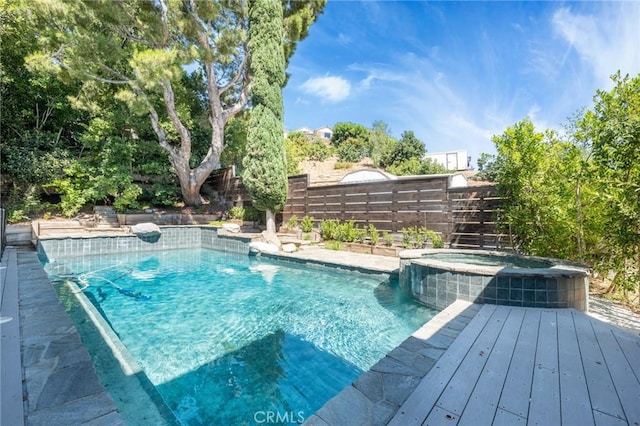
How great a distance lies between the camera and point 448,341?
95.7 inches

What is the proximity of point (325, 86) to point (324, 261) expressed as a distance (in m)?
16.9

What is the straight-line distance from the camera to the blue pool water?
2355 millimetres

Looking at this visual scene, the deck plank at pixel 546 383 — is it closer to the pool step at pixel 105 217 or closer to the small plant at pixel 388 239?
the small plant at pixel 388 239

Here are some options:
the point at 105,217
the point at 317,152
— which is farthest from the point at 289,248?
the point at 317,152

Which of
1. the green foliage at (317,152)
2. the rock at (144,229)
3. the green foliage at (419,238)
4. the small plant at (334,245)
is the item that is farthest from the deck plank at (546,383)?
the green foliage at (317,152)

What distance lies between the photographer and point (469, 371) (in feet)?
6.43

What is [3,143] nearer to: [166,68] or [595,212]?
[166,68]

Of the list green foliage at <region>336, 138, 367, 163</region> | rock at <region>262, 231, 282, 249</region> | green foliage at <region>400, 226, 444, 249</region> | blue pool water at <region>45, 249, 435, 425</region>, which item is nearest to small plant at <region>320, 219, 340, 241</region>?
rock at <region>262, 231, 282, 249</region>

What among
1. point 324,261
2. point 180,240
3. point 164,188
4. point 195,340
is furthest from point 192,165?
point 195,340

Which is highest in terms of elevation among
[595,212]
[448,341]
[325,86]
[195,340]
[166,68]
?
[325,86]

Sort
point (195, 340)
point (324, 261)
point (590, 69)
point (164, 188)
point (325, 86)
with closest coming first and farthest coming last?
point (195, 340) < point (324, 261) < point (590, 69) < point (164, 188) < point (325, 86)

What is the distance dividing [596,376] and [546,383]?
1.34 ft

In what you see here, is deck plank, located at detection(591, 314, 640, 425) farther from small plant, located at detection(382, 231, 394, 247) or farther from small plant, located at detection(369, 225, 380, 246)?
small plant, located at detection(369, 225, 380, 246)

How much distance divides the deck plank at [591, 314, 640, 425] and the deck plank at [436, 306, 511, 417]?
0.70 metres
